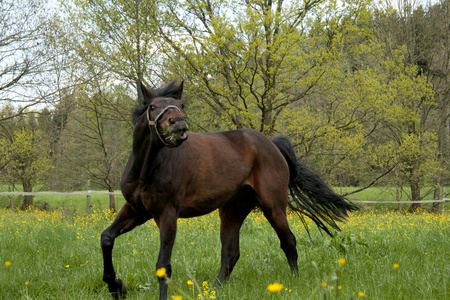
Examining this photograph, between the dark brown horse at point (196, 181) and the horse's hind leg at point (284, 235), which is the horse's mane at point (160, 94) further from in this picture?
the horse's hind leg at point (284, 235)

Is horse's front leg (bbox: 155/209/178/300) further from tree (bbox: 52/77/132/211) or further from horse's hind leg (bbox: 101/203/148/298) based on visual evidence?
tree (bbox: 52/77/132/211)

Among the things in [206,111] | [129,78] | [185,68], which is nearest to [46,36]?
[129,78]

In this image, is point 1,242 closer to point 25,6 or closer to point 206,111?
point 206,111

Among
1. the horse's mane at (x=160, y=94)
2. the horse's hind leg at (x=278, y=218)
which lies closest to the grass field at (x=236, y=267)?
the horse's hind leg at (x=278, y=218)

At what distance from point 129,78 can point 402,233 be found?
984 cm

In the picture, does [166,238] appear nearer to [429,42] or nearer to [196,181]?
[196,181]

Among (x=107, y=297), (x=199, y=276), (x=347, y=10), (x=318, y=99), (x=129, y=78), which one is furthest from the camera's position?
(x=318, y=99)

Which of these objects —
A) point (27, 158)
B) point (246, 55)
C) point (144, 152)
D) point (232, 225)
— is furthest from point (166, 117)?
point (27, 158)

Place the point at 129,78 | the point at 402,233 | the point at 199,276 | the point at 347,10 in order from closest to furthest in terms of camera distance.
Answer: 1. the point at 199,276
2. the point at 402,233
3. the point at 347,10
4. the point at 129,78

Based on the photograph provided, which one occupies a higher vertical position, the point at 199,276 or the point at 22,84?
the point at 22,84

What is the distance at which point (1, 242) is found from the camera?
543 centimetres

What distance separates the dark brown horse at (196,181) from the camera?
3.40 meters

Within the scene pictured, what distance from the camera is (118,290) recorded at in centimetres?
356

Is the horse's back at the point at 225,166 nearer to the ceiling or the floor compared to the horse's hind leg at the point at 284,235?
nearer to the ceiling
